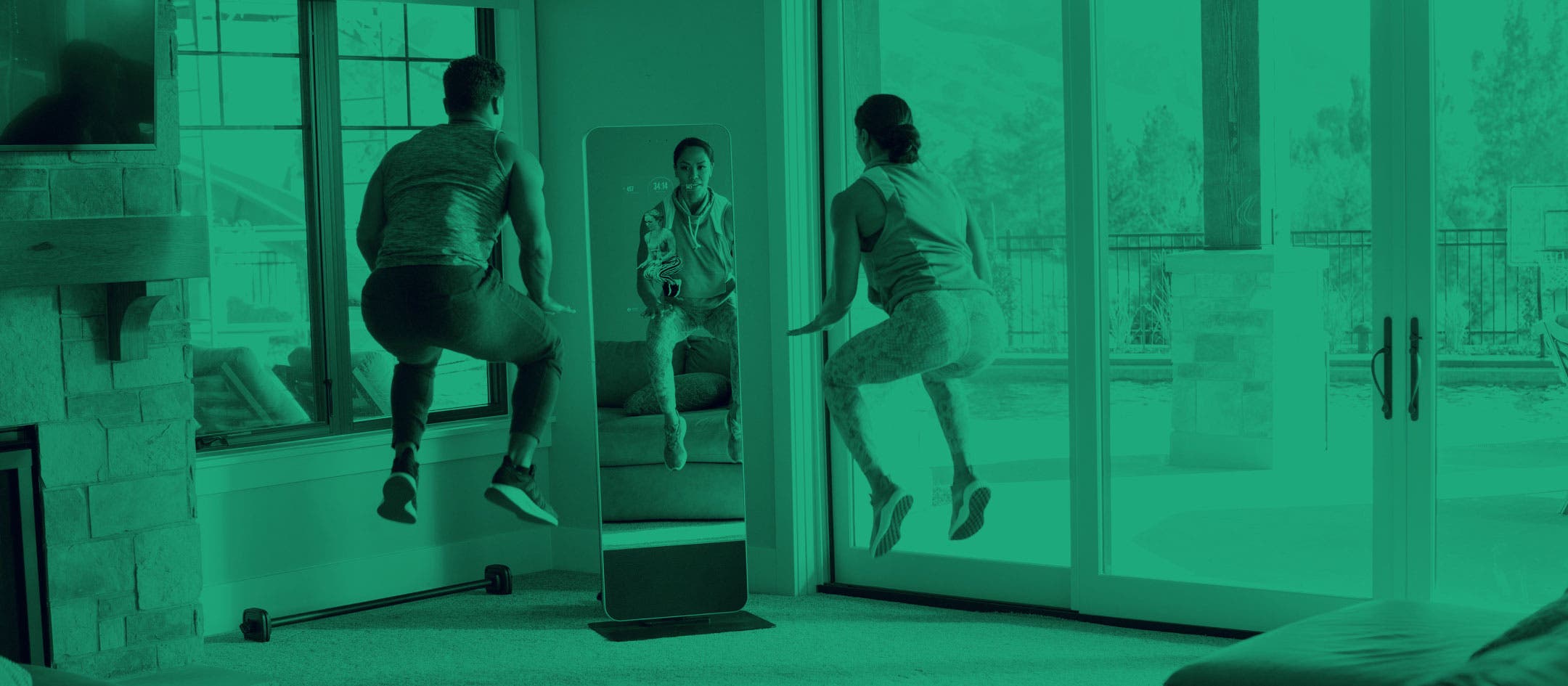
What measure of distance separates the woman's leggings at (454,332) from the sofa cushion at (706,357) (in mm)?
1133

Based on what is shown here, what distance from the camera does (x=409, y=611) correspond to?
5176 mm

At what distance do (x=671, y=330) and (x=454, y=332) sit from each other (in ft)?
3.39

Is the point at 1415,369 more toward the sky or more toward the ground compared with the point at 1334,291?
more toward the ground

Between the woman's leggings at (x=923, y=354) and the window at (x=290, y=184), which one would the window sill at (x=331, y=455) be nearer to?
the window at (x=290, y=184)

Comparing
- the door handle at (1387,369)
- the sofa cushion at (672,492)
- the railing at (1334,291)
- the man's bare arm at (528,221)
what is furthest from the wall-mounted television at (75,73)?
the door handle at (1387,369)

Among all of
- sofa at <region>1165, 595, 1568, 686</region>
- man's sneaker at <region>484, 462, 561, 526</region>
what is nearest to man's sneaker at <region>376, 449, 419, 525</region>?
man's sneaker at <region>484, 462, 561, 526</region>

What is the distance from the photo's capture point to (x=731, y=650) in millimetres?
4562

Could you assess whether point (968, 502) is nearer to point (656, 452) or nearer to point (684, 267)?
point (684, 267)

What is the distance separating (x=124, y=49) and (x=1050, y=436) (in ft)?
9.84

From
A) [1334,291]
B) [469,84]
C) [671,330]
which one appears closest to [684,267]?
[671,330]

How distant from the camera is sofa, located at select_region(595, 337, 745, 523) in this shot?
4.55 metres

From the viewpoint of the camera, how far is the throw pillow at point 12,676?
2237mm

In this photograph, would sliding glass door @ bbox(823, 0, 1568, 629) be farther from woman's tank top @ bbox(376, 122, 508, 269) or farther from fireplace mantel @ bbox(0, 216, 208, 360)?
fireplace mantel @ bbox(0, 216, 208, 360)

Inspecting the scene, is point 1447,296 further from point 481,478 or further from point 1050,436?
point 481,478
